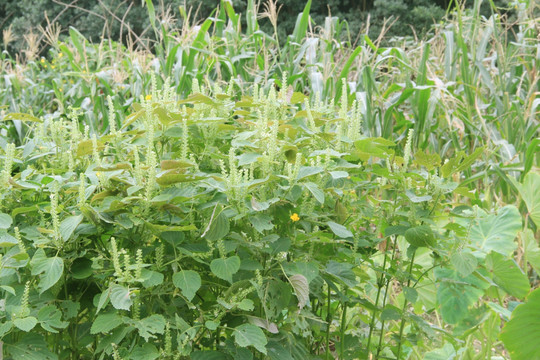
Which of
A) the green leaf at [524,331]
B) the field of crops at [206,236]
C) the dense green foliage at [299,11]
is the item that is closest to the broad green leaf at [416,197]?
the field of crops at [206,236]

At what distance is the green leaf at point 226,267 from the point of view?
1190 millimetres

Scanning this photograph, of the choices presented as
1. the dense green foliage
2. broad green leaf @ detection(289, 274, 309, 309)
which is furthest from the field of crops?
the dense green foliage

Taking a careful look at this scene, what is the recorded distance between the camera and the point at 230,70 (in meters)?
3.56

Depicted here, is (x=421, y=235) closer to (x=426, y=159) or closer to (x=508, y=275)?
(x=426, y=159)

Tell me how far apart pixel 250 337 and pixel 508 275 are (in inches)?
41.8

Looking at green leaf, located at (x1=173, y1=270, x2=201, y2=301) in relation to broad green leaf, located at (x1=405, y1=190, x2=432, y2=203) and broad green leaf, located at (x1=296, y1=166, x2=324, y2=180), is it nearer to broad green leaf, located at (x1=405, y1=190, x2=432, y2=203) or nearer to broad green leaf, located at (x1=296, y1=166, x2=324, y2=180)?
broad green leaf, located at (x1=296, y1=166, x2=324, y2=180)

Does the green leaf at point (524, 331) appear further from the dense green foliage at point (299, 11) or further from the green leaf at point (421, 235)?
the dense green foliage at point (299, 11)

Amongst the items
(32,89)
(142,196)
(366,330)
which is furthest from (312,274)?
(32,89)

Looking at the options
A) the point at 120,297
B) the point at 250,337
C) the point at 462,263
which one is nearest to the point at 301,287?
the point at 250,337

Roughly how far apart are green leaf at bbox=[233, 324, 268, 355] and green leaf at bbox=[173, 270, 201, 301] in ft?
0.39

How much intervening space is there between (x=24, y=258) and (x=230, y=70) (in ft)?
8.33

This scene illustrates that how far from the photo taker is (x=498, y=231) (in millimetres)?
1975

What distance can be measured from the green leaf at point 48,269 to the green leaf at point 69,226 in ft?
0.19

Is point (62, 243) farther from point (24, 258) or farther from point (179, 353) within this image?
point (179, 353)
